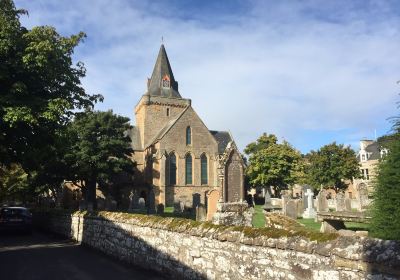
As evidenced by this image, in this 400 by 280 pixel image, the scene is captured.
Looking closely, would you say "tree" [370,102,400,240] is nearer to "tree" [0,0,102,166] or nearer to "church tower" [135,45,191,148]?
"tree" [0,0,102,166]

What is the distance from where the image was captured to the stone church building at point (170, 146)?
4772 cm

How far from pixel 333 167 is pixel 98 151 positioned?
30777 mm

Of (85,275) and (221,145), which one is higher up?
(221,145)

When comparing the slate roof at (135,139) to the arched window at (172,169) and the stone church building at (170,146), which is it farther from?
the arched window at (172,169)

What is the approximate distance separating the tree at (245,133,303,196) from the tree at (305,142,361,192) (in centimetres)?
233

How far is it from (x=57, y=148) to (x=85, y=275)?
9.18m

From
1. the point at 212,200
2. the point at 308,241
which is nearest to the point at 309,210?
the point at 212,200

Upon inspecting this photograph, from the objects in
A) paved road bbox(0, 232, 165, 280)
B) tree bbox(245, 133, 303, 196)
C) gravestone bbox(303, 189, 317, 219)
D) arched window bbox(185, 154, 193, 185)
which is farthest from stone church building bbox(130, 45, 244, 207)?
paved road bbox(0, 232, 165, 280)

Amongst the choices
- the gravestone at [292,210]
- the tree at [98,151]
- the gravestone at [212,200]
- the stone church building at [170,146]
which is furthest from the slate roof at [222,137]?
the gravestone at [292,210]

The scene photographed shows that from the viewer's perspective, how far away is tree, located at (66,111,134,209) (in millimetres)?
35219

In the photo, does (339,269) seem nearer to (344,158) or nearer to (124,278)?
(124,278)

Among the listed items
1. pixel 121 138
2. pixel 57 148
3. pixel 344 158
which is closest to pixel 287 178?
pixel 344 158

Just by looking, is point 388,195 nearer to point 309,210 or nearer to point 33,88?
point 33,88

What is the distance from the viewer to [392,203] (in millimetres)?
6035
